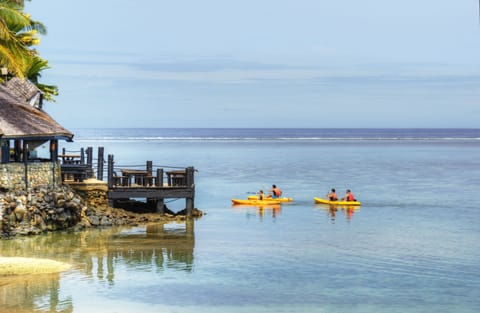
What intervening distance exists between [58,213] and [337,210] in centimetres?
1959

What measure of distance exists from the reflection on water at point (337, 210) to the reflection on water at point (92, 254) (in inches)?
414

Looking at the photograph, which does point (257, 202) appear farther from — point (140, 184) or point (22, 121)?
point (22, 121)

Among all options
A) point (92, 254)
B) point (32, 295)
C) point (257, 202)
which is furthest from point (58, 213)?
point (257, 202)

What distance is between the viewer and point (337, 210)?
50625mm

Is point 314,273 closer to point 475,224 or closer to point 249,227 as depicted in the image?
point 249,227

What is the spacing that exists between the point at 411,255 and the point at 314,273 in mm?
5875

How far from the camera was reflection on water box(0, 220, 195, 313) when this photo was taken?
2506 cm

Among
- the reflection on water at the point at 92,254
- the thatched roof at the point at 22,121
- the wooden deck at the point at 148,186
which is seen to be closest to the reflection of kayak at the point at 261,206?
the wooden deck at the point at 148,186

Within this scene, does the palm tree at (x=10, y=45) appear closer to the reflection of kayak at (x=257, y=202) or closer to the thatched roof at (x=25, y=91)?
the thatched roof at (x=25, y=91)

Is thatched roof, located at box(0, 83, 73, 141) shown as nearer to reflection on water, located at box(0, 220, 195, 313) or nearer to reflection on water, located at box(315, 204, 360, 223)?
reflection on water, located at box(0, 220, 195, 313)

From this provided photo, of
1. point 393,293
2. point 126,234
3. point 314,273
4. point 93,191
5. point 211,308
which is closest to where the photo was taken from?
point 211,308

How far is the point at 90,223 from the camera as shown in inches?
1547

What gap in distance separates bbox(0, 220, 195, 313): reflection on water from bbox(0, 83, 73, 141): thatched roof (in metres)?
4.61

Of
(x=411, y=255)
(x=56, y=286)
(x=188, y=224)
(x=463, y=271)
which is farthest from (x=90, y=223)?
(x=463, y=271)
